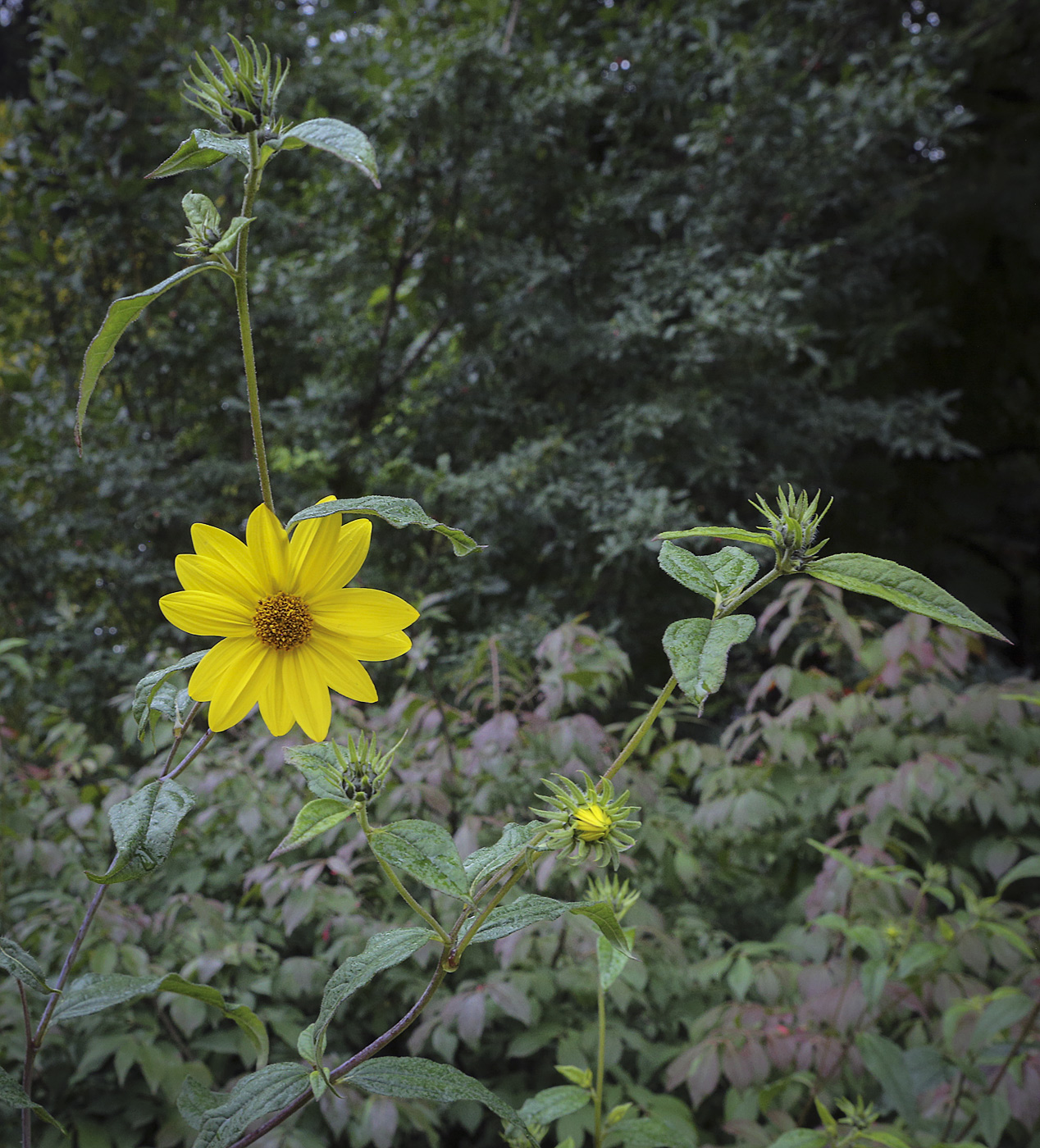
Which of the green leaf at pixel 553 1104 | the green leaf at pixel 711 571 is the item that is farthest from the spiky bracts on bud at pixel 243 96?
the green leaf at pixel 553 1104

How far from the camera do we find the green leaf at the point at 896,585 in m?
0.36

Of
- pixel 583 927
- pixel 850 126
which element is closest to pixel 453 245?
pixel 850 126

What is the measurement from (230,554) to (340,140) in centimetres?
22

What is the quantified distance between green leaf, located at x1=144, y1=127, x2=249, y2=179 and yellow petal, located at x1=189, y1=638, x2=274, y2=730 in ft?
0.80

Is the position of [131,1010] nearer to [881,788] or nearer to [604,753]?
[604,753]

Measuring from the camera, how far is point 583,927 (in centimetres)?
125

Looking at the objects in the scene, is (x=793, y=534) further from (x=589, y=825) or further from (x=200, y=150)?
(x=200, y=150)

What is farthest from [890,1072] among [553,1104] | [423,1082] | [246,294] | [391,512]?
[246,294]

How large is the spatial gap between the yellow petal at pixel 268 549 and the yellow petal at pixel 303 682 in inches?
1.6

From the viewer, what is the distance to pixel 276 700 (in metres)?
0.47

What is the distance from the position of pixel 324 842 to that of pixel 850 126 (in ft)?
11.7

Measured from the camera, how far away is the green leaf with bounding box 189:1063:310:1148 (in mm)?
464

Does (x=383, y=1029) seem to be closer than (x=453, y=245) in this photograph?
Yes

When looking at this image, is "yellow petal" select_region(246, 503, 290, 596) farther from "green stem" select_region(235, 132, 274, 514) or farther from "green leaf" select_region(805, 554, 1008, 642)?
"green leaf" select_region(805, 554, 1008, 642)
